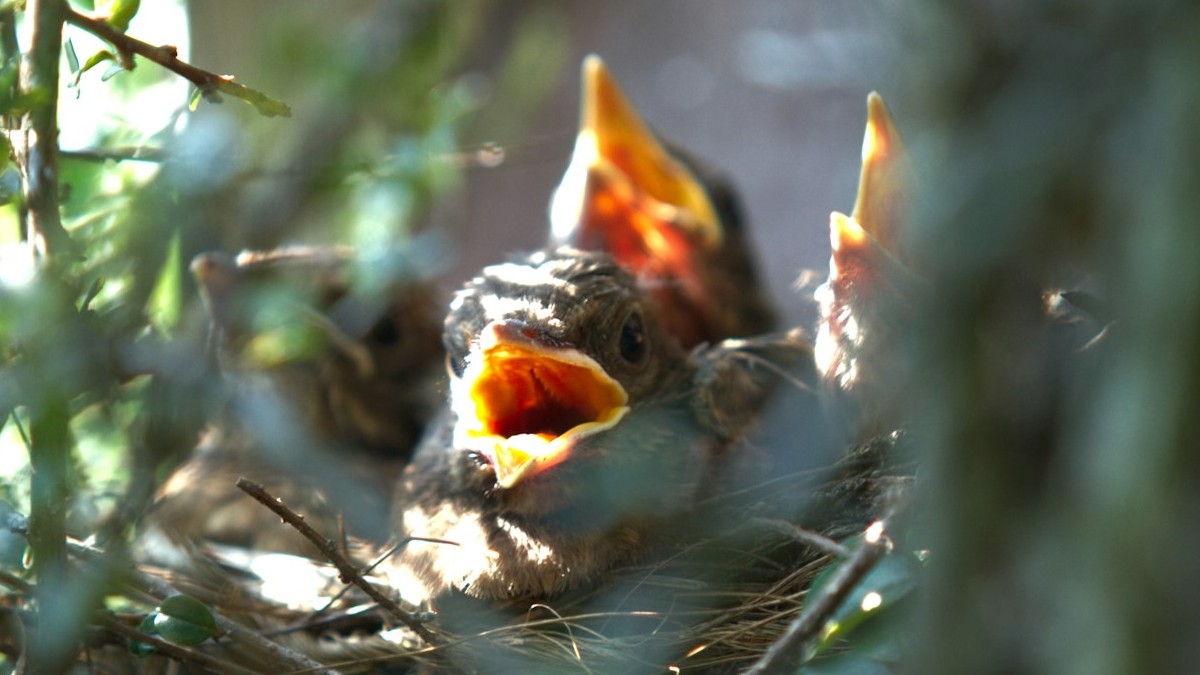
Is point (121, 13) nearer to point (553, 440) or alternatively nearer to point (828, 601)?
point (553, 440)

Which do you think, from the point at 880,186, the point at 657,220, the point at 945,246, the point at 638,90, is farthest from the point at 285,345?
the point at 945,246

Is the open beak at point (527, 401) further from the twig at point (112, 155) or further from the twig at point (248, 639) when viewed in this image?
the twig at point (112, 155)

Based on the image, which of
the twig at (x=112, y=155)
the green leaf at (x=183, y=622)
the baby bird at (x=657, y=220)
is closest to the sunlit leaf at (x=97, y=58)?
the twig at (x=112, y=155)

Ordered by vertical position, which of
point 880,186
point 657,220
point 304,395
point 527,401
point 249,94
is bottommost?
point 304,395

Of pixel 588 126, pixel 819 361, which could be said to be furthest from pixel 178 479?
Result: pixel 819 361

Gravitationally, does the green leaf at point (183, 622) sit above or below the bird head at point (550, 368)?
below
